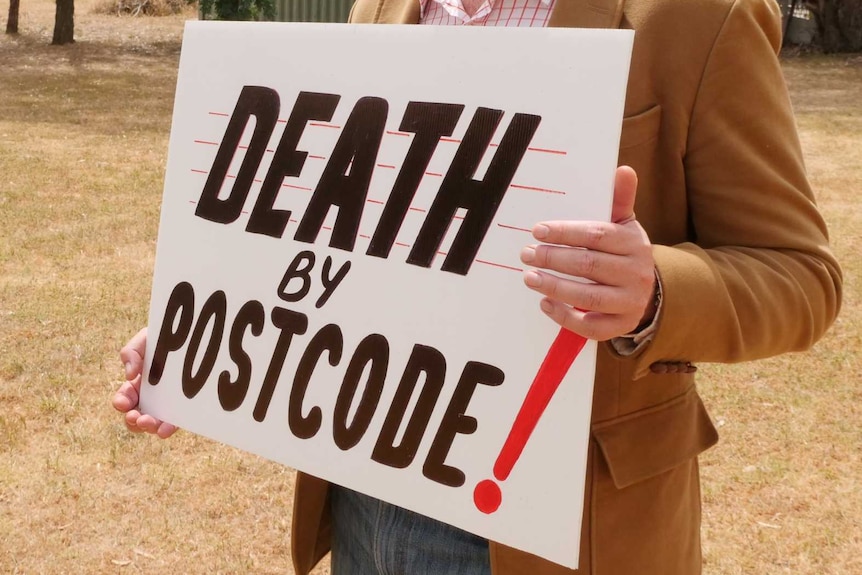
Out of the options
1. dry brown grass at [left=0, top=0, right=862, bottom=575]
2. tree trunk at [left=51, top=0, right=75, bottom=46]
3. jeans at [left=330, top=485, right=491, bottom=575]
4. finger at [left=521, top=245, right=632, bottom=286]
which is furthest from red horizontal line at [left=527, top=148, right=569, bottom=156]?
tree trunk at [left=51, top=0, right=75, bottom=46]

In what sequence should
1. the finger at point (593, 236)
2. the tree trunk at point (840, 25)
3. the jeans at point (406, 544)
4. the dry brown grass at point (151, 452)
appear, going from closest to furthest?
the finger at point (593, 236) → the jeans at point (406, 544) → the dry brown grass at point (151, 452) → the tree trunk at point (840, 25)

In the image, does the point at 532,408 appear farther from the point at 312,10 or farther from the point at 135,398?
the point at 312,10

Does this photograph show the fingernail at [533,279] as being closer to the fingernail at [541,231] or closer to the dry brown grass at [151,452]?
the fingernail at [541,231]

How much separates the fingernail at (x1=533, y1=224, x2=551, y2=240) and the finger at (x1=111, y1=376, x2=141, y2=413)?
710 millimetres

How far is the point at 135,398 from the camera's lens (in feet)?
4.12

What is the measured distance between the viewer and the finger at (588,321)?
Answer: 84 centimetres

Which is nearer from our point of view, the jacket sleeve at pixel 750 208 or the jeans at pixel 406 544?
the jacket sleeve at pixel 750 208

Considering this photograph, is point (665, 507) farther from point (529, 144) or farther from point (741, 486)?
point (741, 486)

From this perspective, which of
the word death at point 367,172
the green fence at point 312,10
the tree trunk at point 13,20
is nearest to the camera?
the word death at point 367,172

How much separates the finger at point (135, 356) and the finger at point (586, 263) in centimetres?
66

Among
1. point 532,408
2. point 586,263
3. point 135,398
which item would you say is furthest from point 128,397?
point 586,263

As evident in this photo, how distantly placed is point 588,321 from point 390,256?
0.26 meters

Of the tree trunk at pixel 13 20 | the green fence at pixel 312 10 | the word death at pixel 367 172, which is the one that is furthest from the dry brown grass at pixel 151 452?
the tree trunk at pixel 13 20

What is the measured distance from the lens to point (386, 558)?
1224mm
